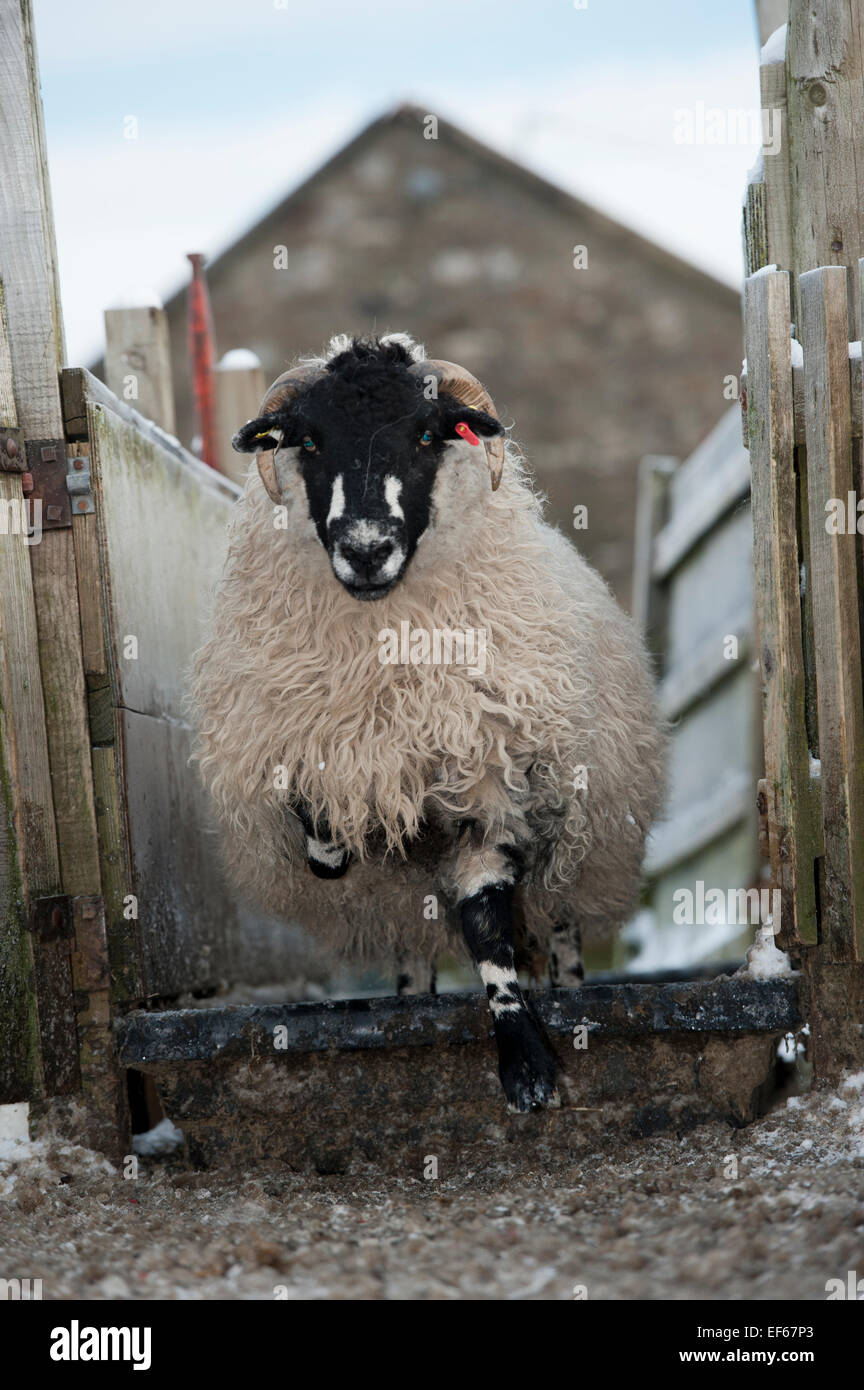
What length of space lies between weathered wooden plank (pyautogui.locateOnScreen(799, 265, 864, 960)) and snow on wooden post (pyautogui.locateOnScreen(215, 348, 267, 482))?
4.20 m

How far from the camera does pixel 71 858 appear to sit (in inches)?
173

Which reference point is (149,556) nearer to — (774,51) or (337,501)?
(337,501)

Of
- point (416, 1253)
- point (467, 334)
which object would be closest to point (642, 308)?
point (467, 334)

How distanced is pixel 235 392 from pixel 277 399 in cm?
342

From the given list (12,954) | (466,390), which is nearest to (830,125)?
(466,390)

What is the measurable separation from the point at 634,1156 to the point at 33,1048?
1834mm

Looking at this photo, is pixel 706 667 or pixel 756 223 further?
pixel 706 667

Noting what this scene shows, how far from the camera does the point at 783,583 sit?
4.12 m

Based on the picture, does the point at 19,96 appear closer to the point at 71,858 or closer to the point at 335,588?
the point at 335,588

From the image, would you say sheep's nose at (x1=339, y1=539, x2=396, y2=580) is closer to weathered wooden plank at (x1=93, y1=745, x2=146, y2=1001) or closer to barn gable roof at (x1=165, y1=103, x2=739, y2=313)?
weathered wooden plank at (x1=93, y1=745, x2=146, y2=1001)

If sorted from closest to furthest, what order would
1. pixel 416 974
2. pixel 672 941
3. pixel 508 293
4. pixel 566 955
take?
pixel 416 974
pixel 566 955
pixel 672 941
pixel 508 293

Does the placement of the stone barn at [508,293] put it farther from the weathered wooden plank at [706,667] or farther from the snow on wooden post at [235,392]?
the snow on wooden post at [235,392]

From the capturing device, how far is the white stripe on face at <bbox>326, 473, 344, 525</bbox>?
4.05 m

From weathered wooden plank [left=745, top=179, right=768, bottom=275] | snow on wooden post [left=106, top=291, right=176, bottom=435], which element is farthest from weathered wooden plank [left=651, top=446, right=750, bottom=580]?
weathered wooden plank [left=745, top=179, right=768, bottom=275]
